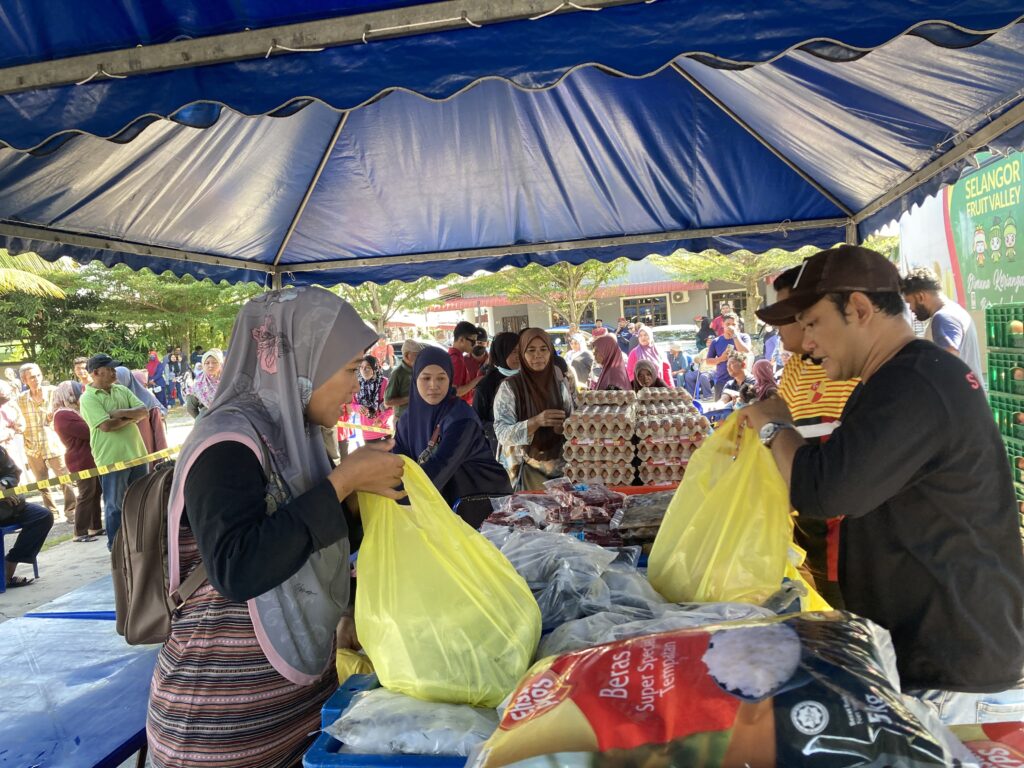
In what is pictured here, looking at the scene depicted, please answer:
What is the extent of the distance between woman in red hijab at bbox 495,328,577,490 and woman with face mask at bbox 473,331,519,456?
71cm

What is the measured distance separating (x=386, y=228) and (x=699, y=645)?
5.41m

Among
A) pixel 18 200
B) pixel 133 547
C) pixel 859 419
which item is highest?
pixel 18 200

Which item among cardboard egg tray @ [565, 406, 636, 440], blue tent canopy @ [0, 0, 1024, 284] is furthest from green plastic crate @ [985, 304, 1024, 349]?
cardboard egg tray @ [565, 406, 636, 440]

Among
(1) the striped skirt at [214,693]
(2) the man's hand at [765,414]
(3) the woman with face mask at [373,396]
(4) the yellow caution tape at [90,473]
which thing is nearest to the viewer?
(1) the striped skirt at [214,693]

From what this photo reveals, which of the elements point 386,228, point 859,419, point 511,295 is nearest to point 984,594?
point 859,419

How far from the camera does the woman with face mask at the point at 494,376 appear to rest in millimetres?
5957

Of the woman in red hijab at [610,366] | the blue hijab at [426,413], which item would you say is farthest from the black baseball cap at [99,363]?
the woman in red hijab at [610,366]

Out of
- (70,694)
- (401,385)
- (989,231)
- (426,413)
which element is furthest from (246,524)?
(989,231)

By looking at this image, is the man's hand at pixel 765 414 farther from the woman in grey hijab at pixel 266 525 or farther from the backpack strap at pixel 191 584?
the backpack strap at pixel 191 584

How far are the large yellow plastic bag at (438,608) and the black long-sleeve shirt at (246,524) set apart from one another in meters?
0.12

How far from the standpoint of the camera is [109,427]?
24.1 ft

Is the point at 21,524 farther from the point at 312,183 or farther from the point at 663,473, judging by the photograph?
the point at 663,473

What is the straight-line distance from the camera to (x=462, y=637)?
138 centimetres

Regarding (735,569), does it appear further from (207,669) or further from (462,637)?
(207,669)
